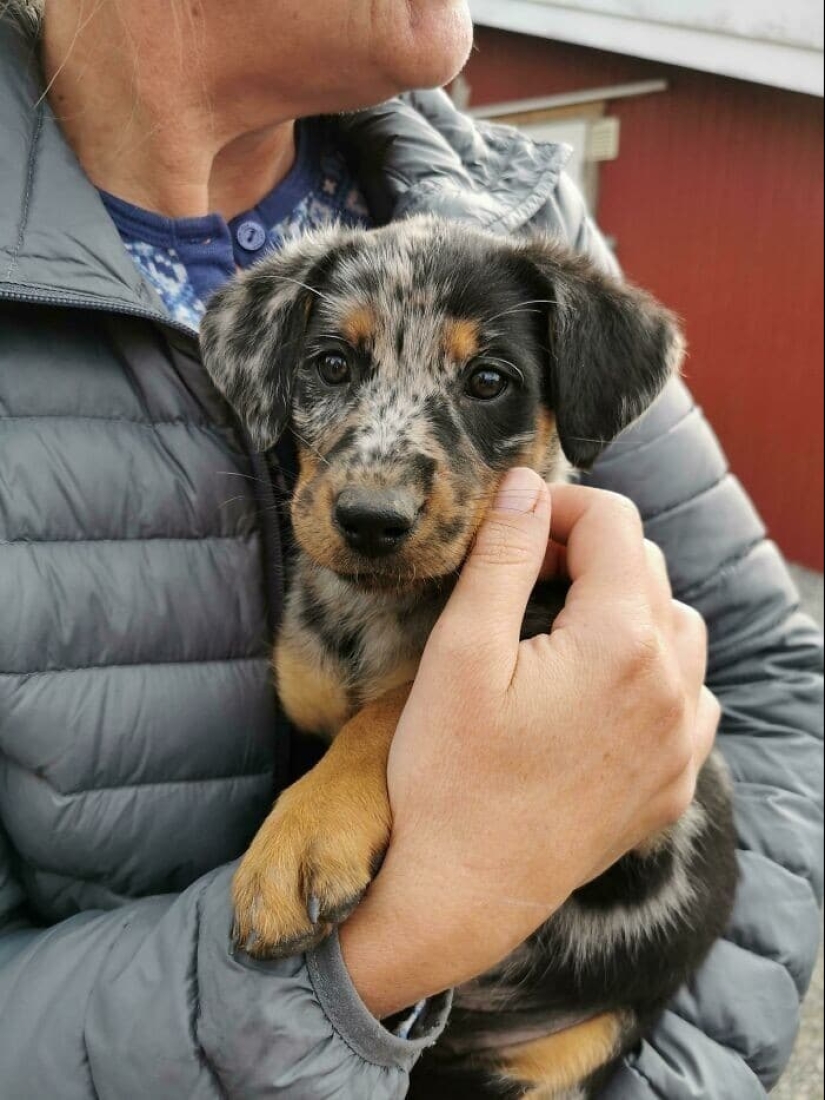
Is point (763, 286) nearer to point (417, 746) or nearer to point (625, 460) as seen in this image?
point (625, 460)

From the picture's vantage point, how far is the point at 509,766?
1.38 metres

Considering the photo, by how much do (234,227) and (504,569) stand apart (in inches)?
38.9

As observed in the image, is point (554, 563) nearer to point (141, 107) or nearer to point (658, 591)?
point (658, 591)

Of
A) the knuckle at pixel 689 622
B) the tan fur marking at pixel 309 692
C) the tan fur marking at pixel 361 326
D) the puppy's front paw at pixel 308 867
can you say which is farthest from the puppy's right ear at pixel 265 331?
the knuckle at pixel 689 622

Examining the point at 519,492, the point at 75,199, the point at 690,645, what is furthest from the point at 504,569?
the point at 75,199

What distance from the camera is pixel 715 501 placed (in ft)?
7.33

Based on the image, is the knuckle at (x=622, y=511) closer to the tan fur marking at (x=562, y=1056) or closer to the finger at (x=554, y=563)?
the finger at (x=554, y=563)

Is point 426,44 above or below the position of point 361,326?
above

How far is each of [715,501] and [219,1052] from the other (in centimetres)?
150

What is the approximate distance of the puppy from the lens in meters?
1.72

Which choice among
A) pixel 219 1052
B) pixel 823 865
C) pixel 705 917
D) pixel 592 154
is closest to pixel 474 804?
pixel 219 1052

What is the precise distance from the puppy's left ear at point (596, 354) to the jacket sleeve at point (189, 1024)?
1.01m

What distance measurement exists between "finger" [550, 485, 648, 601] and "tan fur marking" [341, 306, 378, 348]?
0.45 m

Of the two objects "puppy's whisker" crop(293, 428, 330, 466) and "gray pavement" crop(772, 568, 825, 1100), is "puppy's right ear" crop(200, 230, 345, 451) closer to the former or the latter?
"puppy's whisker" crop(293, 428, 330, 466)
